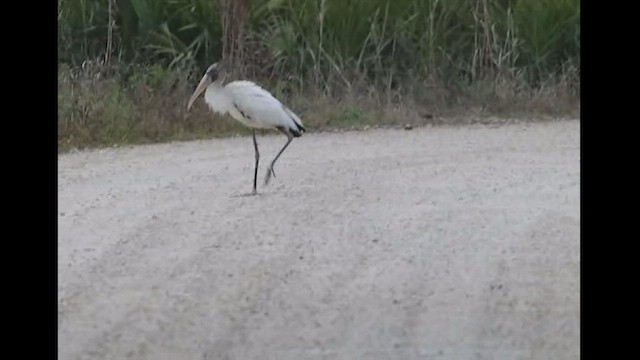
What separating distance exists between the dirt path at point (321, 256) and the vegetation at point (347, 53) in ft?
3.88

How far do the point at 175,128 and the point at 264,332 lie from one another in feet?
10.7

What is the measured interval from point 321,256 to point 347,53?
3.73 metres


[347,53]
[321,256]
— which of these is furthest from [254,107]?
[347,53]

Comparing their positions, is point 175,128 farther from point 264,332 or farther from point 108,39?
point 264,332

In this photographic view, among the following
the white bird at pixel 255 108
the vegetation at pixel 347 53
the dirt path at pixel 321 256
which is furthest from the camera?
the vegetation at pixel 347 53

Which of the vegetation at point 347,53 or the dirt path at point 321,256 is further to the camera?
the vegetation at point 347,53

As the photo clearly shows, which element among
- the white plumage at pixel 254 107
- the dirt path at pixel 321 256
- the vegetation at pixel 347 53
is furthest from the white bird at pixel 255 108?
the vegetation at pixel 347 53

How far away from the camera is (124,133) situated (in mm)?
6672

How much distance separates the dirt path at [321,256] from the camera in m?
3.63

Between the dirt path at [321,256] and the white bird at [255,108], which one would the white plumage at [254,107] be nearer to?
the white bird at [255,108]

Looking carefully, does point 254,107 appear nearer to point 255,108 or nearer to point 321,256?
point 255,108

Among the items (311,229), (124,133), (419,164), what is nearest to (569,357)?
(311,229)

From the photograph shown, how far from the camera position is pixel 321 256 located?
435cm
